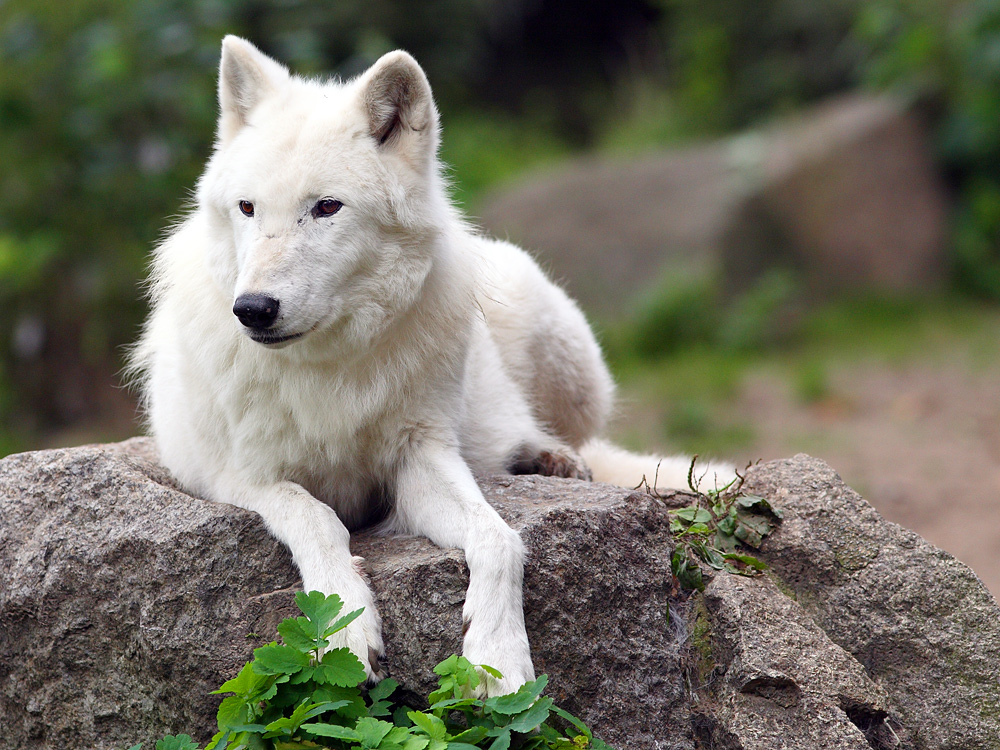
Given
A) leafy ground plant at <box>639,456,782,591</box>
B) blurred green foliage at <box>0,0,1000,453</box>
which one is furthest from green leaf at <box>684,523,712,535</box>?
blurred green foliage at <box>0,0,1000,453</box>

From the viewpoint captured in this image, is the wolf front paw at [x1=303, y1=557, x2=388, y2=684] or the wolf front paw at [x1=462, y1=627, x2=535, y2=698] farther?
the wolf front paw at [x1=303, y1=557, x2=388, y2=684]

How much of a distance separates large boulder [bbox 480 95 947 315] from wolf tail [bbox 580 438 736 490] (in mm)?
4747

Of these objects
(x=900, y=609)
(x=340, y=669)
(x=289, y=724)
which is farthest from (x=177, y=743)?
(x=900, y=609)

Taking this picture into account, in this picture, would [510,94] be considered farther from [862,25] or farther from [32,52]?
[32,52]

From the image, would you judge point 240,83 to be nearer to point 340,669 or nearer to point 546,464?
point 546,464

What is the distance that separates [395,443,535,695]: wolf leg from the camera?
9.96 feet

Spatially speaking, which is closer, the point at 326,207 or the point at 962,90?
the point at 326,207

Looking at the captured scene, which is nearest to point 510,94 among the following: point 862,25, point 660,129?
point 660,129

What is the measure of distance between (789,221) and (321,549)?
25.3 feet

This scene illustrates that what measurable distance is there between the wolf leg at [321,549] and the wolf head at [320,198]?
0.57 meters

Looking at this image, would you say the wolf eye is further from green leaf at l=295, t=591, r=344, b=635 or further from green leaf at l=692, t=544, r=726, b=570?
green leaf at l=692, t=544, r=726, b=570

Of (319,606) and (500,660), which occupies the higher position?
(500,660)

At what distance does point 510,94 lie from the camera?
17547mm

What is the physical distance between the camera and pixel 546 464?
439 centimetres
